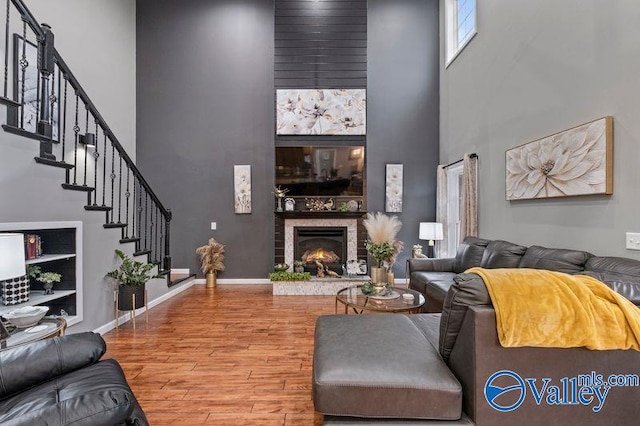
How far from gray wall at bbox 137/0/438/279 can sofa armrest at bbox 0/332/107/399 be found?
4.14 meters

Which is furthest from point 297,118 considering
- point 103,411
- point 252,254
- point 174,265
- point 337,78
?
point 103,411

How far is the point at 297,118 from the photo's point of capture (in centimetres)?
554

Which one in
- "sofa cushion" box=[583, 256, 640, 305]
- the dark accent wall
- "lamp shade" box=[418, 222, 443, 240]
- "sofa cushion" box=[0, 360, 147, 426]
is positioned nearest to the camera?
"sofa cushion" box=[0, 360, 147, 426]

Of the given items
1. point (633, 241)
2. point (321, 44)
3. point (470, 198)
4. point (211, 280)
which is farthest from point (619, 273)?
point (321, 44)

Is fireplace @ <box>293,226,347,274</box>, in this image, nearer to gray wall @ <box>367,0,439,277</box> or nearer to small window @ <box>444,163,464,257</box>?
gray wall @ <box>367,0,439,277</box>

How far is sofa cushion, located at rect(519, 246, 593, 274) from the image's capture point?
8.25 ft

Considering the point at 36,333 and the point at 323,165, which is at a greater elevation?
the point at 323,165

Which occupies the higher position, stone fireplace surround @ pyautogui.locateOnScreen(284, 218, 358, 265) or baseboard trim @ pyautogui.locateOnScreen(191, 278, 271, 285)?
stone fireplace surround @ pyautogui.locateOnScreen(284, 218, 358, 265)

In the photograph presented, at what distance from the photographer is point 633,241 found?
7.41ft

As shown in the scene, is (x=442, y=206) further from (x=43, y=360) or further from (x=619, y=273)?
(x=43, y=360)

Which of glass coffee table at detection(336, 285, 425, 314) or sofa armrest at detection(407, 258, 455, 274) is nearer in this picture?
glass coffee table at detection(336, 285, 425, 314)

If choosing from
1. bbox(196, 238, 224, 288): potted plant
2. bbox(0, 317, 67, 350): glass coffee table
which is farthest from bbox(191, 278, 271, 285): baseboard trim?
bbox(0, 317, 67, 350): glass coffee table

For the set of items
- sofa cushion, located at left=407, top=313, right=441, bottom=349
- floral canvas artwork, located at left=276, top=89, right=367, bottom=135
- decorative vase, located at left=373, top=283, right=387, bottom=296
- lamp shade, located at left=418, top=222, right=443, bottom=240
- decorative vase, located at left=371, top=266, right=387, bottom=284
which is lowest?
sofa cushion, located at left=407, top=313, right=441, bottom=349

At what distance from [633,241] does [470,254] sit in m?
1.68
